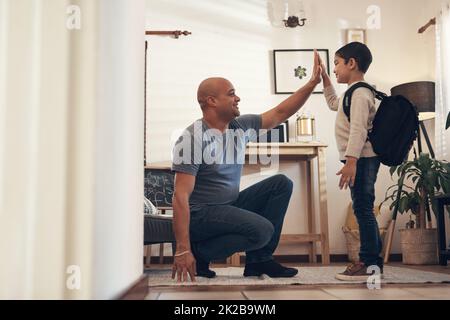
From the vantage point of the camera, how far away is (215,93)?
214 centimetres

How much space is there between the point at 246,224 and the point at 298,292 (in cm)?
50

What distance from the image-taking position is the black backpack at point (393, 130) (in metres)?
1.98

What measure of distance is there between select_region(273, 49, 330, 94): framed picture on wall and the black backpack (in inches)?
75.0

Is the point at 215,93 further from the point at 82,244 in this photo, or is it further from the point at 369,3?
the point at 369,3

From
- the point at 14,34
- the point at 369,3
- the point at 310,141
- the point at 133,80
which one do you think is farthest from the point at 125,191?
the point at 369,3

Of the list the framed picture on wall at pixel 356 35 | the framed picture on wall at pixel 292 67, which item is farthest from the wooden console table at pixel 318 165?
the framed picture on wall at pixel 356 35

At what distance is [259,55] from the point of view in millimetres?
3951

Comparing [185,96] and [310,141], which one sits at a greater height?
[185,96]

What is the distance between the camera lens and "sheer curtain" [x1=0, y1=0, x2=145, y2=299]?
0.77 m

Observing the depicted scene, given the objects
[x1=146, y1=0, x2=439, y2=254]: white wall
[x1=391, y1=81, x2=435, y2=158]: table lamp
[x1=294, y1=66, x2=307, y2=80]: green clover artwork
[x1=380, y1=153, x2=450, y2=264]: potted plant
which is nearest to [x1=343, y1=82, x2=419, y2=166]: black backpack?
[x1=380, y1=153, x2=450, y2=264]: potted plant

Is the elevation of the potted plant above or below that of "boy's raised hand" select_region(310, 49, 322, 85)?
below

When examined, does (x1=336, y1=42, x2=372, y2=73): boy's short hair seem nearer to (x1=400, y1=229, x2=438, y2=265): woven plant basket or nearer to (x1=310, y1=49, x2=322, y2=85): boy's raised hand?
(x1=310, y1=49, x2=322, y2=85): boy's raised hand

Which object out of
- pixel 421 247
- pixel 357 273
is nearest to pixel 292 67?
pixel 421 247
